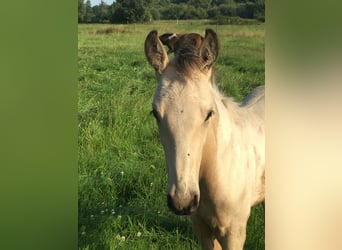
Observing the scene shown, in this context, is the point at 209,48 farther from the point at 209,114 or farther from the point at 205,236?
the point at 205,236

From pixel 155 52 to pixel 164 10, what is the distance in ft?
0.68

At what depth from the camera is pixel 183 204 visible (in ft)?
6.17

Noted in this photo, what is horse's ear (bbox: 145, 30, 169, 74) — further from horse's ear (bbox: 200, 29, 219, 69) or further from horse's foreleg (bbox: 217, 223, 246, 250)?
horse's foreleg (bbox: 217, 223, 246, 250)

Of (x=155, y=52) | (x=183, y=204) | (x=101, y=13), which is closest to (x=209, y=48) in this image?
(x=155, y=52)

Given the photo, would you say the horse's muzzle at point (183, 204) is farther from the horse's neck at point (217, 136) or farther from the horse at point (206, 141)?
the horse's neck at point (217, 136)

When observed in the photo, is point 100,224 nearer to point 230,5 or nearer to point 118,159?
point 118,159

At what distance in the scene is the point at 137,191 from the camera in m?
2.11

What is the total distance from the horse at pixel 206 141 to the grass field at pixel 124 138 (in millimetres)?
82

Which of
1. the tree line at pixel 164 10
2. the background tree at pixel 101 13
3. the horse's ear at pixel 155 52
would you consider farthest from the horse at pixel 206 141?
the background tree at pixel 101 13

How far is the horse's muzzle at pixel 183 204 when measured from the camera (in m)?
1.88

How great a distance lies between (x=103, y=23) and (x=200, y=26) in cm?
41

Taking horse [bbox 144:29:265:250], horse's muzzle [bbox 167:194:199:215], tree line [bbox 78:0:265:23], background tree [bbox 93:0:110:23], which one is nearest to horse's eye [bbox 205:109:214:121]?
horse [bbox 144:29:265:250]

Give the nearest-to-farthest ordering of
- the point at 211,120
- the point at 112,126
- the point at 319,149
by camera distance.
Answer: the point at 211,120
the point at 112,126
the point at 319,149

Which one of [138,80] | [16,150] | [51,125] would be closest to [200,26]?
[138,80]
